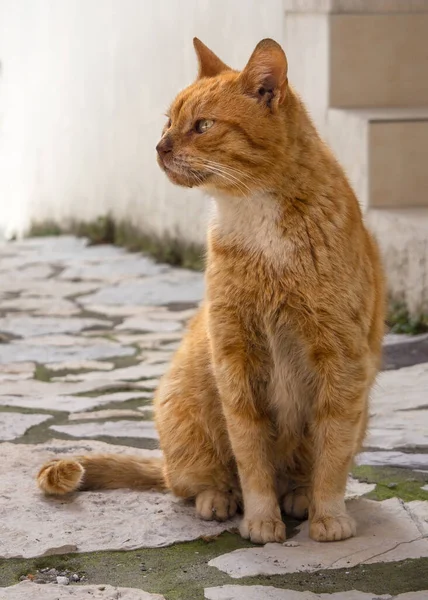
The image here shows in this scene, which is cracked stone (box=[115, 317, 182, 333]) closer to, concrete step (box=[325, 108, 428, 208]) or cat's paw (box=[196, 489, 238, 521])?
concrete step (box=[325, 108, 428, 208])

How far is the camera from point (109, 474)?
12.4ft

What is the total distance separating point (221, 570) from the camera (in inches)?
124

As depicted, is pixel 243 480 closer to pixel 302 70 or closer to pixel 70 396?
pixel 70 396

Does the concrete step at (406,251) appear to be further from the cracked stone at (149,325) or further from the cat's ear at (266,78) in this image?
the cat's ear at (266,78)

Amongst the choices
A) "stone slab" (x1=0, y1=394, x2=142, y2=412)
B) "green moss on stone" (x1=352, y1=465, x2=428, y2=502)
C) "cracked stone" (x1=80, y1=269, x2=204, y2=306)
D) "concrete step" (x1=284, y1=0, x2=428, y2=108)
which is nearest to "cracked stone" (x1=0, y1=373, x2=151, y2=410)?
"stone slab" (x1=0, y1=394, x2=142, y2=412)

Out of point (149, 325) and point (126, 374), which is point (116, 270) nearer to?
point (149, 325)

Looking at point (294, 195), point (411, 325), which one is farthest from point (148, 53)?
point (294, 195)

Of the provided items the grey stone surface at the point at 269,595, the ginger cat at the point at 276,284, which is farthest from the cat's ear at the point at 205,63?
the grey stone surface at the point at 269,595

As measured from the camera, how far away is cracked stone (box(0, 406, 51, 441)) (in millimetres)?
4438

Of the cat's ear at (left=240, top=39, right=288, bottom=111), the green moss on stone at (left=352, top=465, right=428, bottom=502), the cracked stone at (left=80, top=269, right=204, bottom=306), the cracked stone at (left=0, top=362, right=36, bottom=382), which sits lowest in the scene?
the green moss on stone at (left=352, top=465, right=428, bottom=502)

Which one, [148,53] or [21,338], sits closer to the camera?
[21,338]

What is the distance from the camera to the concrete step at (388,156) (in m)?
6.22

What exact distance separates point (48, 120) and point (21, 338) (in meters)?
5.14

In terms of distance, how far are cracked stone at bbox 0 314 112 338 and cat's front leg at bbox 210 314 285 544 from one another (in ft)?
10.2
